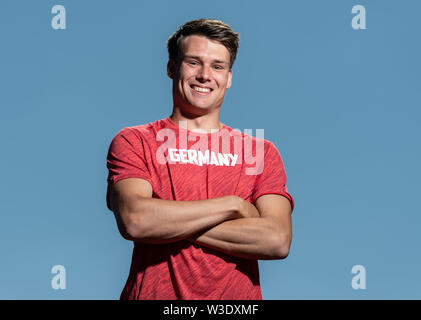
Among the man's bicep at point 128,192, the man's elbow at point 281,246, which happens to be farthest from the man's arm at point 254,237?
the man's bicep at point 128,192

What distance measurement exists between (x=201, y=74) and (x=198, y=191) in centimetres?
87

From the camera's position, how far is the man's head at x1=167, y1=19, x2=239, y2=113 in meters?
4.38

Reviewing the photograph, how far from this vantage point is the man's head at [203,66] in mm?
4383

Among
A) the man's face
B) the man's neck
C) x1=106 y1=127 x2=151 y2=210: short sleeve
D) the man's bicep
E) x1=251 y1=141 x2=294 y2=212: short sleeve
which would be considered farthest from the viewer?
the man's neck

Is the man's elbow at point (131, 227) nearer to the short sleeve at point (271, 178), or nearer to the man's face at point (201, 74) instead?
the short sleeve at point (271, 178)

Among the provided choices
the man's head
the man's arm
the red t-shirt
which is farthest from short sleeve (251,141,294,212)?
the man's head

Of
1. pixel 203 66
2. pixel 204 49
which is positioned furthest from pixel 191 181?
pixel 204 49

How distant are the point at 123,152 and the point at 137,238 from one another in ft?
2.24

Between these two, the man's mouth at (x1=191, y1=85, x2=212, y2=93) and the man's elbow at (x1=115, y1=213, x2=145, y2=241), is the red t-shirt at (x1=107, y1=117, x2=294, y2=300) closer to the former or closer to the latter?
the man's elbow at (x1=115, y1=213, x2=145, y2=241)

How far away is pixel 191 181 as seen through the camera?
163 inches

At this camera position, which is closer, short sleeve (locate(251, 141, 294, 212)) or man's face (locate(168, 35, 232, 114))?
short sleeve (locate(251, 141, 294, 212))
